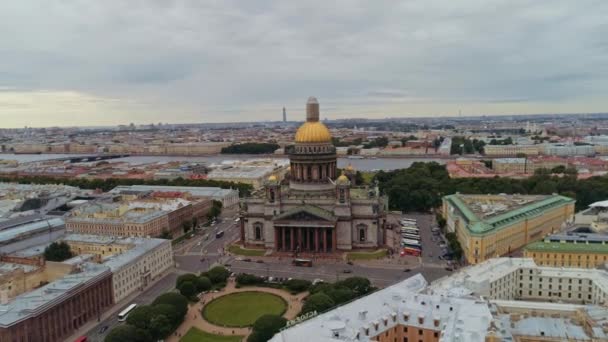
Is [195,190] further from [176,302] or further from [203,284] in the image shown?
[176,302]

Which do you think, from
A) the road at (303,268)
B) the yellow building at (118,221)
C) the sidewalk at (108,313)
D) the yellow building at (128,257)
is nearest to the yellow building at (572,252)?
the road at (303,268)

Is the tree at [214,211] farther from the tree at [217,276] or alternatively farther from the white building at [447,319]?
the white building at [447,319]

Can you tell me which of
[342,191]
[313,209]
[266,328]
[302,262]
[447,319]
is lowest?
[302,262]

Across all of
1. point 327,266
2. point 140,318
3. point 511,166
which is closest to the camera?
point 140,318

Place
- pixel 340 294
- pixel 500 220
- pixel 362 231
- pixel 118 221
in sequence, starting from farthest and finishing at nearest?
1. pixel 118 221
2. pixel 362 231
3. pixel 500 220
4. pixel 340 294

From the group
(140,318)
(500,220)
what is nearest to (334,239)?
(500,220)

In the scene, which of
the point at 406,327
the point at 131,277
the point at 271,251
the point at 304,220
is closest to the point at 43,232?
the point at 131,277

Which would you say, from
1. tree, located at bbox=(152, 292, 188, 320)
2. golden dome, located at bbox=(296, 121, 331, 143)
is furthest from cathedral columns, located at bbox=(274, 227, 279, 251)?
tree, located at bbox=(152, 292, 188, 320)
